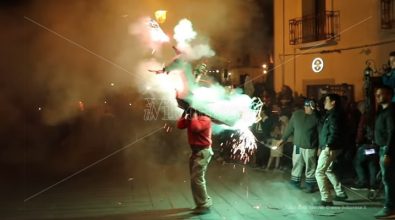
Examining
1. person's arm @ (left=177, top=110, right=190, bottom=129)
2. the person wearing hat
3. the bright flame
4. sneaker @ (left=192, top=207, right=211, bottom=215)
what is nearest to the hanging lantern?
the bright flame

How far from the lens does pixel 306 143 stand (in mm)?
8875

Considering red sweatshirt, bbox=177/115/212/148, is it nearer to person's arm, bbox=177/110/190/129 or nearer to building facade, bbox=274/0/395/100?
person's arm, bbox=177/110/190/129

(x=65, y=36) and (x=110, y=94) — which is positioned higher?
(x=65, y=36)

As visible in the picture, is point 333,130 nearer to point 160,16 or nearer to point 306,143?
point 306,143

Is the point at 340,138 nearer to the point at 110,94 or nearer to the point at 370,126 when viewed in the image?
the point at 370,126

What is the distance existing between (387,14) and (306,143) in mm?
5472

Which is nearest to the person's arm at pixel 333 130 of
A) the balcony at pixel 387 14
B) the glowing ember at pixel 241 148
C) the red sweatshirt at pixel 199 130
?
the red sweatshirt at pixel 199 130

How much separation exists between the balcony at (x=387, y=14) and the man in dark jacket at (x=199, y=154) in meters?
7.14

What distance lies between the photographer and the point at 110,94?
516 inches

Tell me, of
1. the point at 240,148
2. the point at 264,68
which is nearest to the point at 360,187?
the point at 240,148

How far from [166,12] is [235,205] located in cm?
386

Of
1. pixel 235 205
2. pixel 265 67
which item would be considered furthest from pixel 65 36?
pixel 265 67

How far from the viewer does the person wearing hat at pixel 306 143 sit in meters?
8.79

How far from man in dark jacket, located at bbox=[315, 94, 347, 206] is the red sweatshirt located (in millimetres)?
1798
